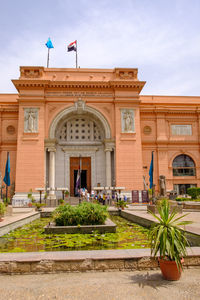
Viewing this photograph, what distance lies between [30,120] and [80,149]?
616 cm

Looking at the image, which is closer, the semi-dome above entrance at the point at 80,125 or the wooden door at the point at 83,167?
the semi-dome above entrance at the point at 80,125

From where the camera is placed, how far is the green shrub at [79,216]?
31.0 feet

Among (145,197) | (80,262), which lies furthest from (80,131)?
(80,262)

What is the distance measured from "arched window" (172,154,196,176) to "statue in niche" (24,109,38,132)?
16.1m

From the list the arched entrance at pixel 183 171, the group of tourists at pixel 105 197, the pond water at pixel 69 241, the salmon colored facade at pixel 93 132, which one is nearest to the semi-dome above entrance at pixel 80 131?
the salmon colored facade at pixel 93 132

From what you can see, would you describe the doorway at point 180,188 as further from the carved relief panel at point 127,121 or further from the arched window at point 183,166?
the carved relief panel at point 127,121

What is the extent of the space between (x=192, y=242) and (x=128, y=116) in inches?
813

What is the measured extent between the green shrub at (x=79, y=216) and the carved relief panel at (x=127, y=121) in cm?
1755

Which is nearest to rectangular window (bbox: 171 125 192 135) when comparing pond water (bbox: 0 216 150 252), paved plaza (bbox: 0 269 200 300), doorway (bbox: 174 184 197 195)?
doorway (bbox: 174 184 197 195)

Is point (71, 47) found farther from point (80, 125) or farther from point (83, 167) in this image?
point (83, 167)

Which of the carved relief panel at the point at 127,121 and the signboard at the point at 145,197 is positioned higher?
the carved relief panel at the point at 127,121

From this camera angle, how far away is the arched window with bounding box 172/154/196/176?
93.5ft

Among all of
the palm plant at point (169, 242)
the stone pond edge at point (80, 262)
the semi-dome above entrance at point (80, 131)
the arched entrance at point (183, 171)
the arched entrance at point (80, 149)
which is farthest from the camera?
the semi-dome above entrance at point (80, 131)

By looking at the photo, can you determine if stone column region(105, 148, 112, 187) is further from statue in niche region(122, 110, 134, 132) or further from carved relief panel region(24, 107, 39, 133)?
carved relief panel region(24, 107, 39, 133)
